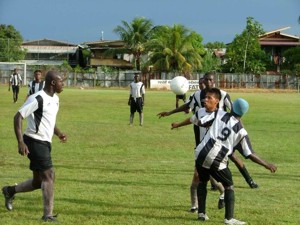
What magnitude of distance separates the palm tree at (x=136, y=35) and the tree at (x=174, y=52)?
4.20 meters

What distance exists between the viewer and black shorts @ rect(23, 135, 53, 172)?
6941 mm

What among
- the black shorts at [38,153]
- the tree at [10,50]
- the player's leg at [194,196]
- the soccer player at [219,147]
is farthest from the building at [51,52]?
A: the soccer player at [219,147]

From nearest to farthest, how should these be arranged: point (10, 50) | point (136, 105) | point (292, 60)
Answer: point (136, 105) → point (292, 60) → point (10, 50)

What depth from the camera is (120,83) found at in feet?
220

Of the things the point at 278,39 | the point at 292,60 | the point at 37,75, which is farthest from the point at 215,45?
the point at 37,75

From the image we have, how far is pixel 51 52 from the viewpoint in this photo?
9138 cm

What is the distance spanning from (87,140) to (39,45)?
270 ft

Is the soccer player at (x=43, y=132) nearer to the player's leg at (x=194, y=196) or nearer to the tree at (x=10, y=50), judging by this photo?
the player's leg at (x=194, y=196)

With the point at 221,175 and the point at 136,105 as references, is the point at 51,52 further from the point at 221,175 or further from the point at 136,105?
the point at 221,175

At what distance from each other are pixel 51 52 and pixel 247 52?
33203mm

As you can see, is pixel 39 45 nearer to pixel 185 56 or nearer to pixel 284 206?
pixel 185 56

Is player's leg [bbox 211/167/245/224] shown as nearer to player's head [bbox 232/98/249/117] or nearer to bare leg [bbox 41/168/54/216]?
player's head [bbox 232/98/249/117]

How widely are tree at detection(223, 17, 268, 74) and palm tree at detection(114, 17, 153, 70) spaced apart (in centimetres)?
1164

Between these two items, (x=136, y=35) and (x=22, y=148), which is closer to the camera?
(x=22, y=148)
